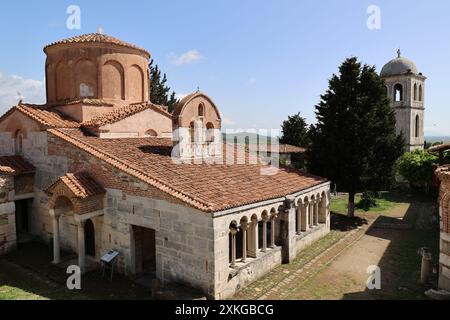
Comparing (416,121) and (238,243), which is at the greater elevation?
(416,121)

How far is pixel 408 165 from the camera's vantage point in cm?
2919

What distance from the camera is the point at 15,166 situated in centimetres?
1562

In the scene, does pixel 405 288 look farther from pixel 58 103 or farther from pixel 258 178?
pixel 58 103

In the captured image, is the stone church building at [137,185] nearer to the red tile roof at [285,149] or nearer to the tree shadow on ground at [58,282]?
the tree shadow on ground at [58,282]

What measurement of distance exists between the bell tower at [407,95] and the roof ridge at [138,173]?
32616 mm

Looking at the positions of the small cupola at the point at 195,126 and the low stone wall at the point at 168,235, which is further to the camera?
the small cupola at the point at 195,126

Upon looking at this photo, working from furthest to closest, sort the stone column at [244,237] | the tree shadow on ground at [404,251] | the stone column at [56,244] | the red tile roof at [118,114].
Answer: the red tile roof at [118,114]
the stone column at [56,244]
the stone column at [244,237]
the tree shadow on ground at [404,251]

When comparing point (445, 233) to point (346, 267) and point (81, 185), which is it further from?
point (81, 185)

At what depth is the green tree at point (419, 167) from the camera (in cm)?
2802

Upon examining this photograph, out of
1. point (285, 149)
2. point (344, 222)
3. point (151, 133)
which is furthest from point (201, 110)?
point (285, 149)

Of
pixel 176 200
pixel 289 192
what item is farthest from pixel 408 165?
pixel 176 200

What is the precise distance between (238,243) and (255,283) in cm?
344

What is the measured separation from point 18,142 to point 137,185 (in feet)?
29.8

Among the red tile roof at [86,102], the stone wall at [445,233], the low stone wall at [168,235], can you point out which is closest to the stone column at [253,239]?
the low stone wall at [168,235]
